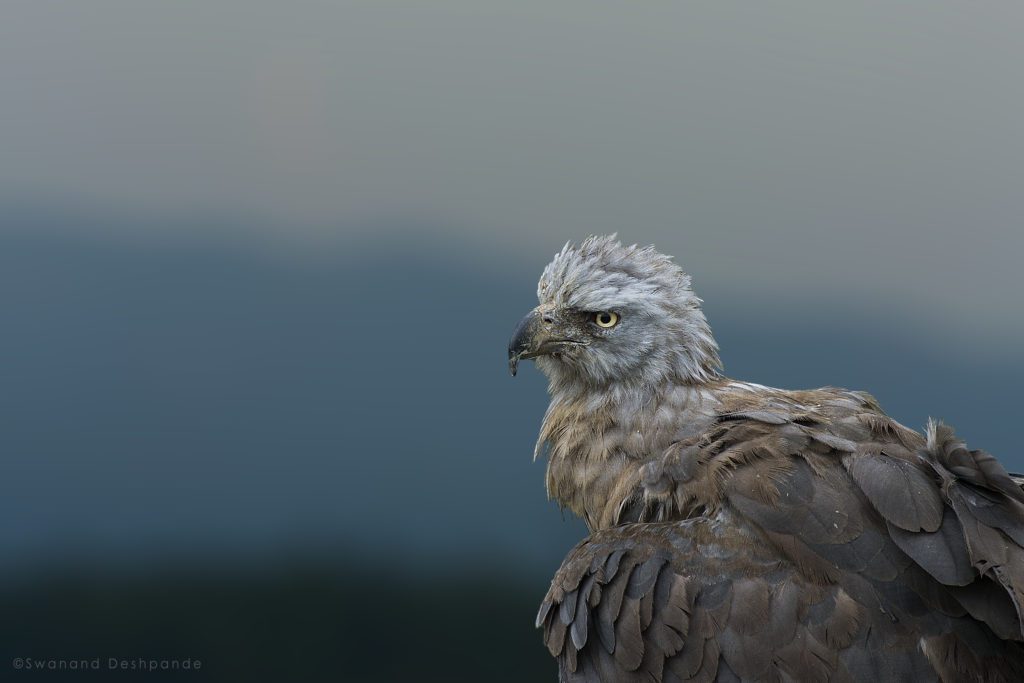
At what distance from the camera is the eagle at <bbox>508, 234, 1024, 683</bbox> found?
112 inches

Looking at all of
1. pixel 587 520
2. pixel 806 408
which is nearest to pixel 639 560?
pixel 587 520

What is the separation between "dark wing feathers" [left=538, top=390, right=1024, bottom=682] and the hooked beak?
0.61m

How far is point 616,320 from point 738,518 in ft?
2.99

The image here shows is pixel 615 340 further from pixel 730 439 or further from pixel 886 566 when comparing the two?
pixel 886 566

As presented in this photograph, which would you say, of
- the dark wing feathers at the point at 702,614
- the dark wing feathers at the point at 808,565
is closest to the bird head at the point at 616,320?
the dark wing feathers at the point at 808,565

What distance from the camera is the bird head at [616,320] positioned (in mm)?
3678

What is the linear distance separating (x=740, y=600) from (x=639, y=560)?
0.36 meters

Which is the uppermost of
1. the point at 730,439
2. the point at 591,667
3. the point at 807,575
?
the point at 730,439

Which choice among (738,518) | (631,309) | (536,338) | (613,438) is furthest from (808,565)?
(536,338)

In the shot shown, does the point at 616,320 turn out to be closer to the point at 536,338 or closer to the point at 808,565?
the point at 536,338

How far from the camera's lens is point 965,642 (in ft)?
9.29

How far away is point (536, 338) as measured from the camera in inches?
147

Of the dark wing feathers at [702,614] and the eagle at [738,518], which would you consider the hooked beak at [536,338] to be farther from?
the dark wing feathers at [702,614]

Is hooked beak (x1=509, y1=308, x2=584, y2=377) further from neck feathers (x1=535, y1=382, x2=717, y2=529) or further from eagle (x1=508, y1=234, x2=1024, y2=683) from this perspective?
neck feathers (x1=535, y1=382, x2=717, y2=529)
